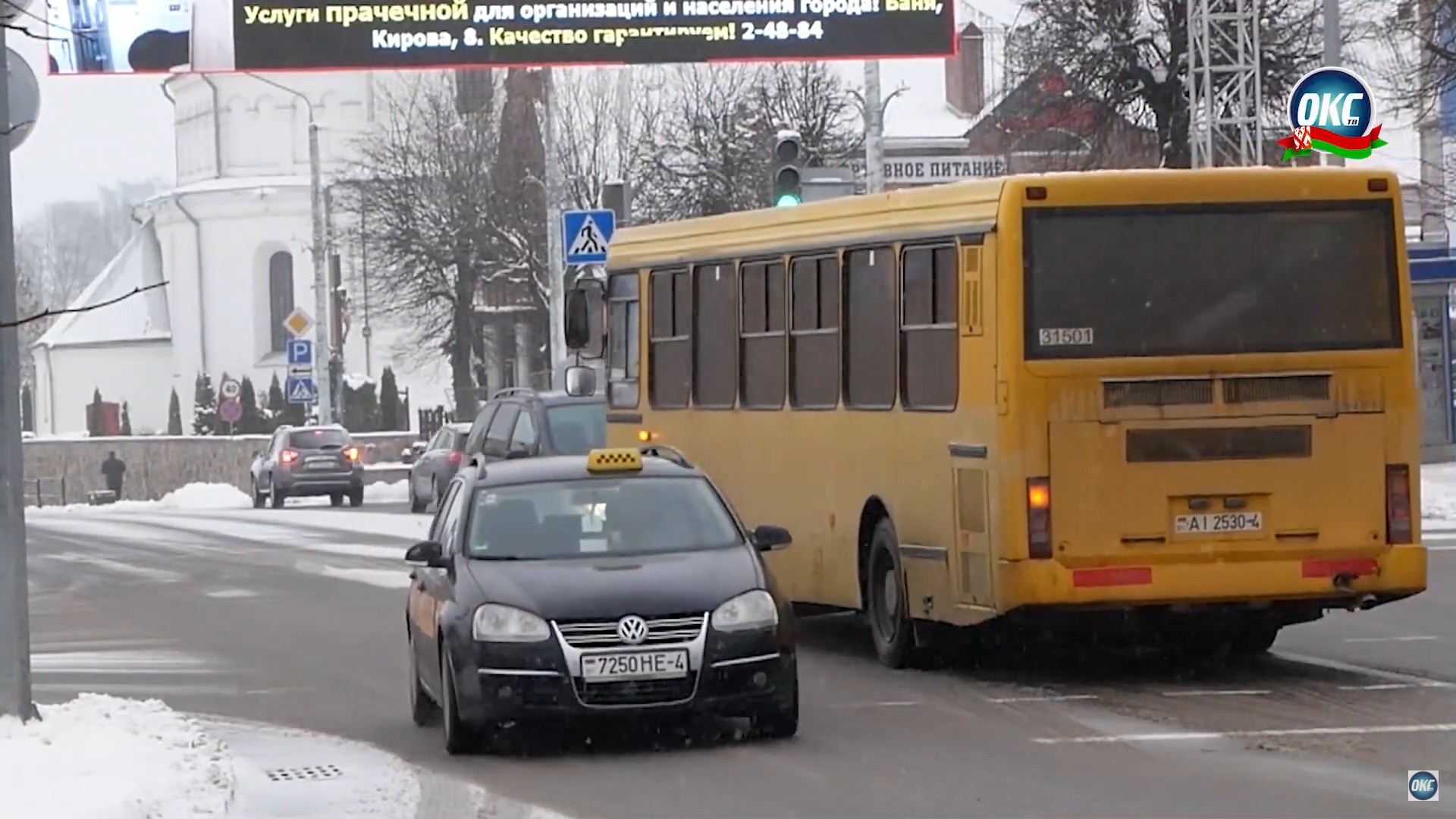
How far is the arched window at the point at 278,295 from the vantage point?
91188 millimetres

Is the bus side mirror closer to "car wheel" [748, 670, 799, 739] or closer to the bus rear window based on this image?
the bus rear window

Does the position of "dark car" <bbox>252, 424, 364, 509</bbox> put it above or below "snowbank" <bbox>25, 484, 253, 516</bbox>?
above

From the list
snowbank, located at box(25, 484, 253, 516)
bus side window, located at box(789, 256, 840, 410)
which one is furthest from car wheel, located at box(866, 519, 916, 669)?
snowbank, located at box(25, 484, 253, 516)

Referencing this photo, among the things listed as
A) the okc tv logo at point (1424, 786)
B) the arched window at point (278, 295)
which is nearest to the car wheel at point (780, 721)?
the okc tv logo at point (1424, 786)

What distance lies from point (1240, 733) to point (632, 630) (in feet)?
9.44

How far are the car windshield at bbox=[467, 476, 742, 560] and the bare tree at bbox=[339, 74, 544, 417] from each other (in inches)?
1926

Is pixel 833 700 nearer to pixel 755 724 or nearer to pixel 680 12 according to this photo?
pixel 755 724

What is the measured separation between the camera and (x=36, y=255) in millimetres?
178875

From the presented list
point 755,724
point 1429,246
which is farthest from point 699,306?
point 1429,246

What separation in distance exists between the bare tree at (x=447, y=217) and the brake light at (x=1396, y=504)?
4861 cm

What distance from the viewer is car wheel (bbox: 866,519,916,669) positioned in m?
15.2

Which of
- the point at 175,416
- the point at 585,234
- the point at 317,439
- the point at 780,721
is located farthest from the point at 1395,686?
the point at 175,416

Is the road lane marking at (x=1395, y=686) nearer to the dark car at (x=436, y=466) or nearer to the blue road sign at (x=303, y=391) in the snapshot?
the dark car at (x=436, y=466)

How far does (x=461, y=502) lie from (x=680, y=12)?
78.1 ft
